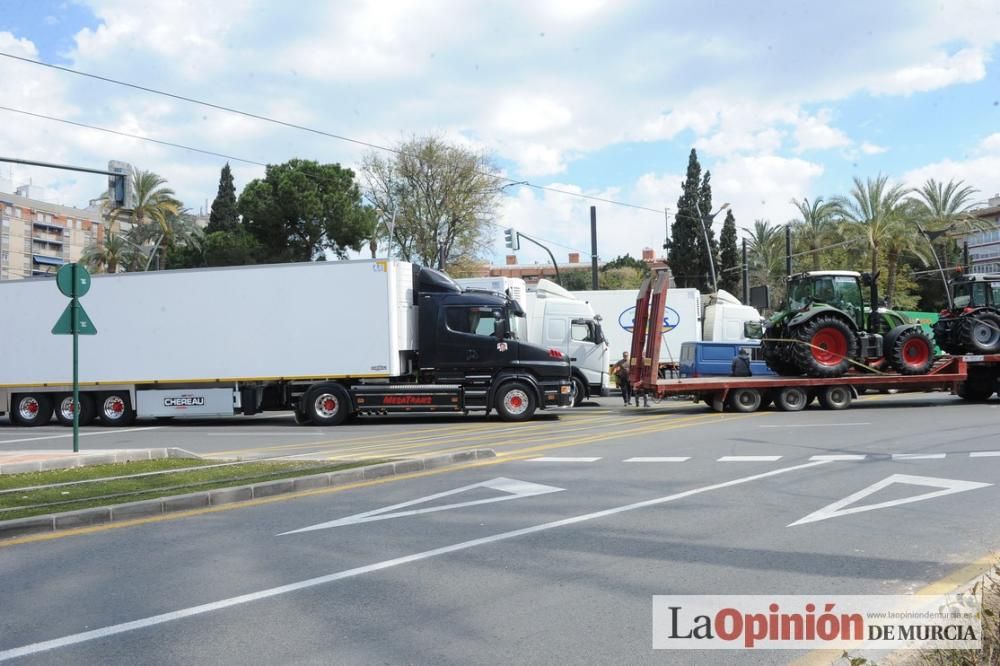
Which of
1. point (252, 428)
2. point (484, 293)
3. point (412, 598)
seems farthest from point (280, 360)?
point (412, 598)

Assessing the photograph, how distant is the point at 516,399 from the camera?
17.8 meters

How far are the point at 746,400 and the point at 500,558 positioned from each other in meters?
14.0

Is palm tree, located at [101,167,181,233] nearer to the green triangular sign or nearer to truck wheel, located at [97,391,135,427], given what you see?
truck wheel, located at [97,391,135,427]

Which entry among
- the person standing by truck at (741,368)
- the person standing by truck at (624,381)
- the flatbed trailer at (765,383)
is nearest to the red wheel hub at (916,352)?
the flatbed trailer at (765,383)

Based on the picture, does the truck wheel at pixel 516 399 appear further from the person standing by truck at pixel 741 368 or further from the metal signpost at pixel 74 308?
the metal signpost at pixel 74 308

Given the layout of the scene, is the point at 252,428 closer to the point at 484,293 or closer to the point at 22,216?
the point at 484,293

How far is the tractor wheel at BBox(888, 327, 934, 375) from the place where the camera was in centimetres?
1873

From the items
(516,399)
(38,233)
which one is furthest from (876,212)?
(38,233)

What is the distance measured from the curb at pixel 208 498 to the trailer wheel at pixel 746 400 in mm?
9718

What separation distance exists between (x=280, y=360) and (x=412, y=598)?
14086 mm

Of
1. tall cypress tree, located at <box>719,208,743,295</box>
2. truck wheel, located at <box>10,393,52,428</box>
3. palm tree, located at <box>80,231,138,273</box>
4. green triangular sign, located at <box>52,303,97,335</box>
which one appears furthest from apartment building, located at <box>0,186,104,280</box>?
green triangular sign, located at <box>52,303,97,335</box>

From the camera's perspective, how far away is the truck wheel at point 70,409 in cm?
1969

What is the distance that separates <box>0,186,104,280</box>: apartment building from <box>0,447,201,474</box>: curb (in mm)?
90978

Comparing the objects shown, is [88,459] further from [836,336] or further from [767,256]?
[767,256]
